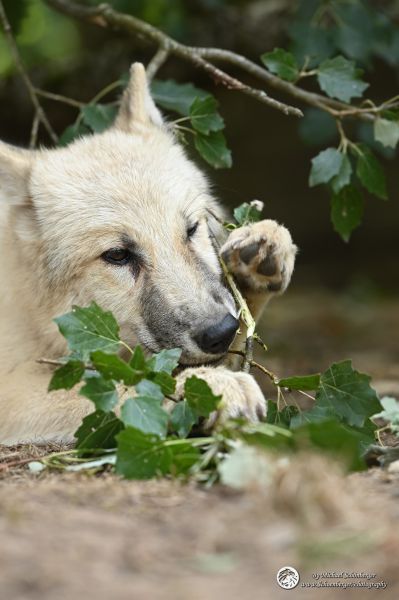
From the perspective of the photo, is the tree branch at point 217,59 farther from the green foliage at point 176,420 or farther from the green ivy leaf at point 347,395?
the green foliage at point 176,420

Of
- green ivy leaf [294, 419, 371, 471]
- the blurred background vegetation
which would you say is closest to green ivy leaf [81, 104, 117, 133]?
the blurred background vegetation

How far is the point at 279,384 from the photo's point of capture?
3795mm

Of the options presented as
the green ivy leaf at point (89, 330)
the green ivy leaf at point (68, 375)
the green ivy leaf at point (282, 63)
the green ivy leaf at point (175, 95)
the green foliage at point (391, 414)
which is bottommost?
the green foliage at point (391, 414)

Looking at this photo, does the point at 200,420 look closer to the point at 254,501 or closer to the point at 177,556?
the point at 254,501

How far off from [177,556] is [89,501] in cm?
58

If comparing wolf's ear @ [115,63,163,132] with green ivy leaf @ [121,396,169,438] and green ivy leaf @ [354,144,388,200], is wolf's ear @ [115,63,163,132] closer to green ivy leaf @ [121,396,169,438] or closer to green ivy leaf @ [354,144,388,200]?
green ivy leaf @ [354,144,388,200]

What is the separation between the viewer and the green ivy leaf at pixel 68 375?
3428 mm

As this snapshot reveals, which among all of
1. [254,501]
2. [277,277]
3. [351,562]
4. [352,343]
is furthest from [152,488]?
[352,343]

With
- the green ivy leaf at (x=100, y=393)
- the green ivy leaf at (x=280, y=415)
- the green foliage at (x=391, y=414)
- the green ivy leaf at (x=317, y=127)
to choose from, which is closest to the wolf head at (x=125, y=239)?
the green ivy leaf at (x=280, y=415)

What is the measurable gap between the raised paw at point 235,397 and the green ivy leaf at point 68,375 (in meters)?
0.43

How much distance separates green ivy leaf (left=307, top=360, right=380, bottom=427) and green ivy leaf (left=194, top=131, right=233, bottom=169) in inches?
69.5

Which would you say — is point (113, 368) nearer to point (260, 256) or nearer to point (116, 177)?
point (260, 256)

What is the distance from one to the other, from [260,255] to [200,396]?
0.93m

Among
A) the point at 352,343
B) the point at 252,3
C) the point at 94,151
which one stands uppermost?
the point at 252,3
